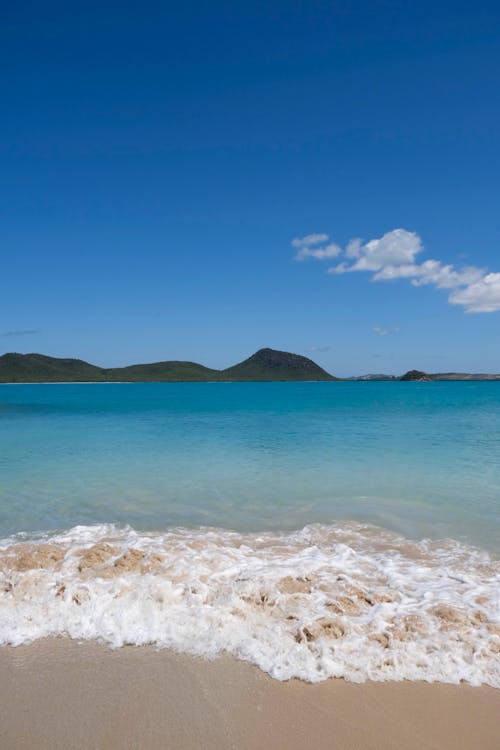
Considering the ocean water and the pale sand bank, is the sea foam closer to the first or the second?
the ocean water

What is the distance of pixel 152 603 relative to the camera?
552cm

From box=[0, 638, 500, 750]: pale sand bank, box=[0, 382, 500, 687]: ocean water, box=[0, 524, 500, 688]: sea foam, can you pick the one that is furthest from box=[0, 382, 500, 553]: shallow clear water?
box=[0, 638, 500, 750]: pale sand bank

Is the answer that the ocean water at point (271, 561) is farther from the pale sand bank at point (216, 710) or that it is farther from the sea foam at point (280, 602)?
the pale sand bank at point (216, 710)

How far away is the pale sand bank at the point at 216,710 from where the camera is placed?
3.50 metres

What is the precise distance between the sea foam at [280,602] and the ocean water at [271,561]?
21 mm

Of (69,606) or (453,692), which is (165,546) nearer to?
(69,606)

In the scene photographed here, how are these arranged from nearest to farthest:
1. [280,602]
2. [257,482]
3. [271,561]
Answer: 1. [280,602]
2. [271,561]
3. [257,482]

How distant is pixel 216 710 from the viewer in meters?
3.82

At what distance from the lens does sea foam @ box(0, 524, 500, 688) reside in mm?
4465

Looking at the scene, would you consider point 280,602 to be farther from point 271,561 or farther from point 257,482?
point 257,482

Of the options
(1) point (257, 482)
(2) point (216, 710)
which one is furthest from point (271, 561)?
(1) point (257, 482)

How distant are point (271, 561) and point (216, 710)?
3.18 m

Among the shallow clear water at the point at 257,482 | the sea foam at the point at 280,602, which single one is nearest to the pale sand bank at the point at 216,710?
the sea foam at the point at 280,602

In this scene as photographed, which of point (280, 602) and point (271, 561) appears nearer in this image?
point (280, 602)
